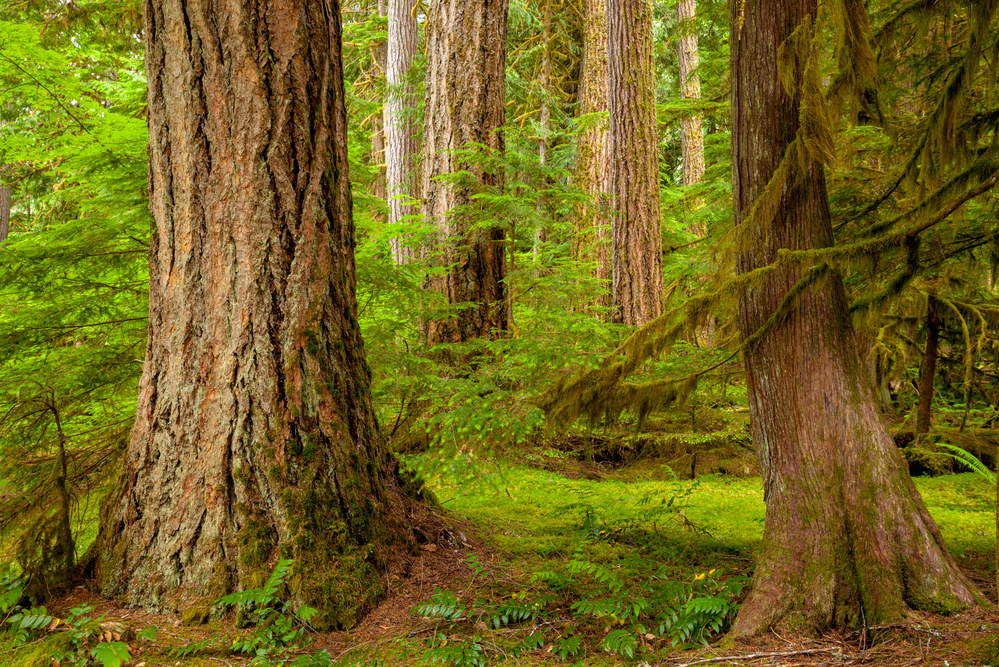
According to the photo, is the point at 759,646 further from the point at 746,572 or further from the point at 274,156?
the point at 274,156

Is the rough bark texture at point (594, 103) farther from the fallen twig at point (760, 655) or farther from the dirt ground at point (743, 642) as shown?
the fallen twig at point (760, 655)

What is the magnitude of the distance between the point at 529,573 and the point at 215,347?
7.62 ft

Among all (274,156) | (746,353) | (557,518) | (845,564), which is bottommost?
(557,518)

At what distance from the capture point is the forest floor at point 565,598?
2572 millimetres

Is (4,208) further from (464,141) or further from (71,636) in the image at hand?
(71,636)

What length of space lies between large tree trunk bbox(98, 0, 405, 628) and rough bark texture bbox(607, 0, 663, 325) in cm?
598

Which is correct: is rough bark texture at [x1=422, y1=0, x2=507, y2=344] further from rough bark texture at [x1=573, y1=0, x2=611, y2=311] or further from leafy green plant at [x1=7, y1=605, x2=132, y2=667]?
rough bark texture at [x1=573, y1=0, x2=611, y2=311]

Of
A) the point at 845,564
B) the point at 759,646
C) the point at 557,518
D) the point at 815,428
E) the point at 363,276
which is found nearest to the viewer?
the point at 759,646

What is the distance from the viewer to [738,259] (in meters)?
3.50

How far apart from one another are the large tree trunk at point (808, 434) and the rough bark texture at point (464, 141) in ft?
8.59

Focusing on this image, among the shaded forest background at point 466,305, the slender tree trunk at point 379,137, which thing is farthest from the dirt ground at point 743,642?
the slender tree trunk at point 379,137

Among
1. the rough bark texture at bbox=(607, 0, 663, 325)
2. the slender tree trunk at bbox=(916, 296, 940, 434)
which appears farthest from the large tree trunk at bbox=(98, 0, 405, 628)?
the rough bark texture at bbox=(607, 0, 663, 325)

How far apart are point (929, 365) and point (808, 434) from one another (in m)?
4.32

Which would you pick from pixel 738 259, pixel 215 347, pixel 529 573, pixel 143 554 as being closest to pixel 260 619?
pixel 143 554
